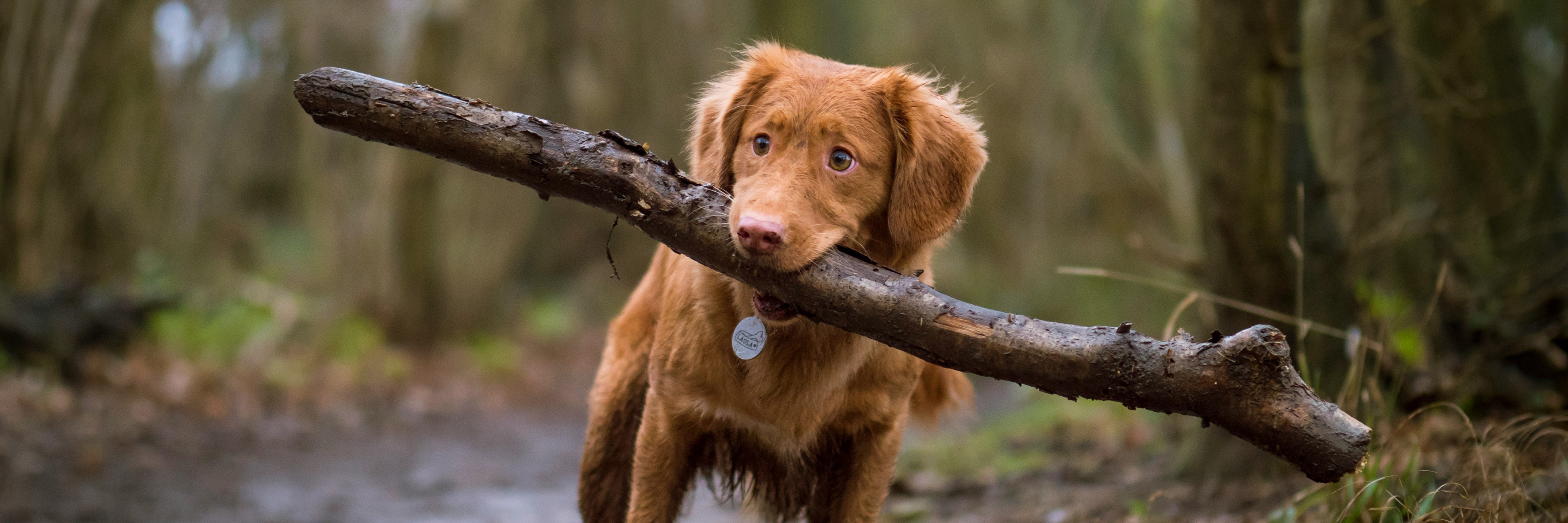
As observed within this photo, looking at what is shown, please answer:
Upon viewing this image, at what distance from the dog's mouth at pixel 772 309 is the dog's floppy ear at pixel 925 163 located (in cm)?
41

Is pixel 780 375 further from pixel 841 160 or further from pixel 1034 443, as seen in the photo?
pixel 1034 443

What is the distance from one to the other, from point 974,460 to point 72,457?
5.73 m

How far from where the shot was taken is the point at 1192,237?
9.09 metres

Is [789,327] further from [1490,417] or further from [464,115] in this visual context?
[1490,417]

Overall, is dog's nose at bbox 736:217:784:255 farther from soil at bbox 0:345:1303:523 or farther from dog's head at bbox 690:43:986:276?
soil at bbox 0:345:1303:523

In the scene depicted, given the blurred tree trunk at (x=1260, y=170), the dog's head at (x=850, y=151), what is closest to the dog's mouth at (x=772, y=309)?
the dog's head at (x=850, y=151)

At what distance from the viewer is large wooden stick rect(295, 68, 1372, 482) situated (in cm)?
210

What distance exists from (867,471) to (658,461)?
0.71 meters

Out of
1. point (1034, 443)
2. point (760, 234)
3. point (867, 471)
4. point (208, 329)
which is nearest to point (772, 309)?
point (760, 234)

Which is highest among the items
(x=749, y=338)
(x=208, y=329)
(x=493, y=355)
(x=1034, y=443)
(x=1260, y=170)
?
(x=493, y=355)

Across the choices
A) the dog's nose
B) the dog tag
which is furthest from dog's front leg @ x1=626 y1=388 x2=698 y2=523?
the dog's nose

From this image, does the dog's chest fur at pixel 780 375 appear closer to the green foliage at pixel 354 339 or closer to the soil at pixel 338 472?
the soil at pixel 338 472

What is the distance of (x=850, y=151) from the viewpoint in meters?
2.83

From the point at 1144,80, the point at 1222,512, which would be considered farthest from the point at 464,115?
the point at 1144,80
